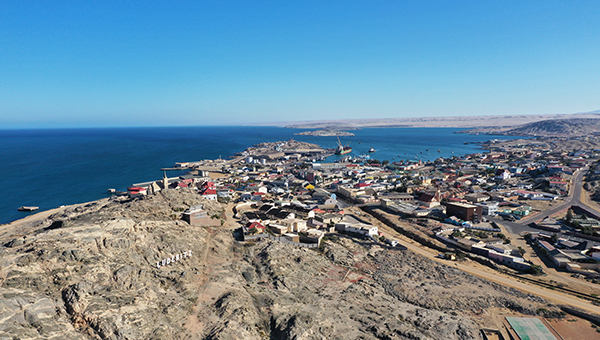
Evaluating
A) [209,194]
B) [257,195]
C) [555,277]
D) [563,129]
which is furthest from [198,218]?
[563,129]

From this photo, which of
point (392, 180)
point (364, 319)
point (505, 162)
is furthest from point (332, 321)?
point (505, 162)

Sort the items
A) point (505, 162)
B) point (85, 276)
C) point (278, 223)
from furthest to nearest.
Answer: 1. point (505, 162)
2. point (278, 223)
3. point (85, 276)

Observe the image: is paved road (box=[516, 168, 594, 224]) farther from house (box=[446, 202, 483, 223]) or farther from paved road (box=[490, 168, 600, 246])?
house (box=[446, 202, 483, 223])

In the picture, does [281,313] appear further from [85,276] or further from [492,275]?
[492,275]

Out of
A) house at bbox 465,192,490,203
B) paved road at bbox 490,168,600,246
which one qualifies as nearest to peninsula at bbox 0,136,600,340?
paved road at bbox 490,168,600,246

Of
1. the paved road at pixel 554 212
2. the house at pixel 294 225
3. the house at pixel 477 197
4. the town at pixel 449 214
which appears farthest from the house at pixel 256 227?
the house at pixel 477 197
